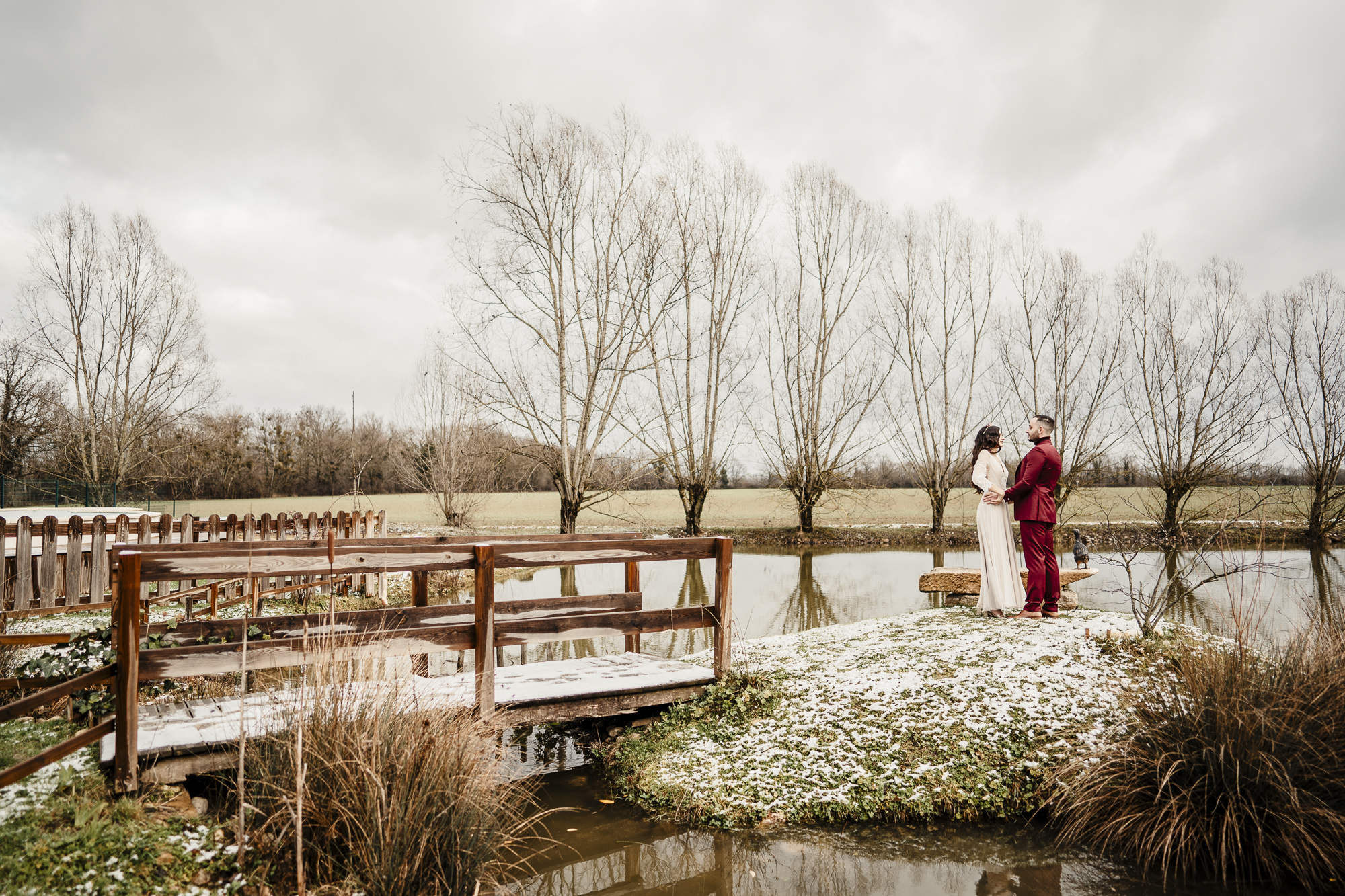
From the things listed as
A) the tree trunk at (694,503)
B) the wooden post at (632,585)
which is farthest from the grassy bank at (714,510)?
the wooden post at (632,585)

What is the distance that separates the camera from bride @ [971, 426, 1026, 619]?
8594 millimetres

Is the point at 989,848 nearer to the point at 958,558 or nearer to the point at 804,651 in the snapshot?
the point at 804,651

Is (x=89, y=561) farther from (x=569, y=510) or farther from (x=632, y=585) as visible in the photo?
(x=569, y=510)

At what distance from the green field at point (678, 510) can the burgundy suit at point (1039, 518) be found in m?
18.4

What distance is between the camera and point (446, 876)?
3.68 m

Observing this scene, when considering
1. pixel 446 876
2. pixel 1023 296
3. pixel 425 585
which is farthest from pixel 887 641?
pixel 1023 296

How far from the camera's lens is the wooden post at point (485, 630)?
539cm

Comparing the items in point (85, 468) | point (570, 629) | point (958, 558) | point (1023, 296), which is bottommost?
point (958, 558)

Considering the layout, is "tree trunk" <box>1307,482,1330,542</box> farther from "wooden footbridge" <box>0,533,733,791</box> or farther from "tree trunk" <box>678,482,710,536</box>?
"wooden footbridge" <box>0,533,733,791</box>

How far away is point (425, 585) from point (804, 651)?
4208mm

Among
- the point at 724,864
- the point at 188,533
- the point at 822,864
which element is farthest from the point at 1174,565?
the point at 188,533

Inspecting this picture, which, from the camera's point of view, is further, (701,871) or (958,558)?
(958,558)

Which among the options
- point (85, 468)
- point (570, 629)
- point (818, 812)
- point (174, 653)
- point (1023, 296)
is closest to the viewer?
point (174, 653)

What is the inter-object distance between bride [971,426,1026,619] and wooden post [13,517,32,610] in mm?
12341
